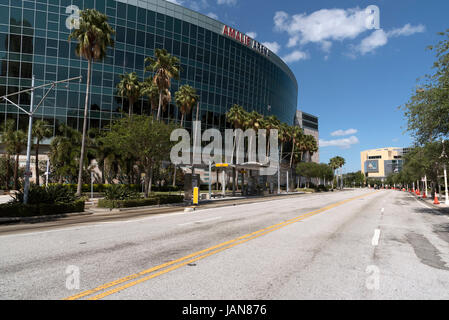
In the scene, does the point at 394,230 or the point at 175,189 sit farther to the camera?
the point at 175,189

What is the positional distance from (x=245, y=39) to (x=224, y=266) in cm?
6454

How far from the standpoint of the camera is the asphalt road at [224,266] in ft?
14.6

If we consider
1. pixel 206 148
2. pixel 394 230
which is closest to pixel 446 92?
pixel 394 230

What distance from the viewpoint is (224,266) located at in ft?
19.1

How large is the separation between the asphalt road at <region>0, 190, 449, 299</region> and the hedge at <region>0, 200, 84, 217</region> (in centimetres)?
785

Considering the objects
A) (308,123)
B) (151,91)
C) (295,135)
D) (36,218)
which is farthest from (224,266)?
(308,123)

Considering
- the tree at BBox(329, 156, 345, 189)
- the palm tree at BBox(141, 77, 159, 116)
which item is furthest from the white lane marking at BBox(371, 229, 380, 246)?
the tree at BBox(329, 156, 345, 189)

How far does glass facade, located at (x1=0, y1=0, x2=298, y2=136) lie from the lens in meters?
42.9

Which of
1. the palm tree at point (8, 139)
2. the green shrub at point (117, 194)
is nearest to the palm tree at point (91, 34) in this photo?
the green shrub at point (117, 194)

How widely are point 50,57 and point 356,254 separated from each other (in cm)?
5026

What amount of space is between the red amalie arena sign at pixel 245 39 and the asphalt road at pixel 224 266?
5800cm

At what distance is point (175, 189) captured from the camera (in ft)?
156

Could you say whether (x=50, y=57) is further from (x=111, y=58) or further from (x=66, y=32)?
(x=111, y=58)
